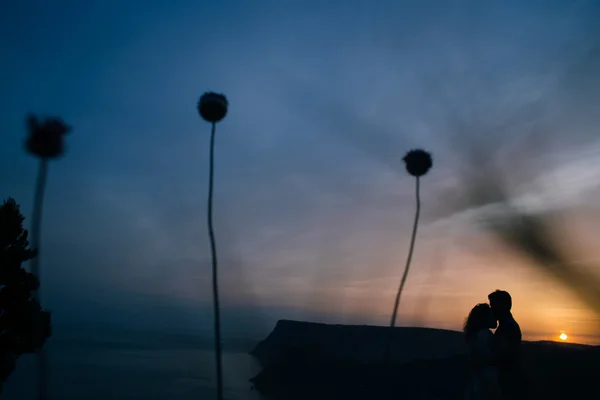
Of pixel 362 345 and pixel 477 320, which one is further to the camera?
pixel 362 345

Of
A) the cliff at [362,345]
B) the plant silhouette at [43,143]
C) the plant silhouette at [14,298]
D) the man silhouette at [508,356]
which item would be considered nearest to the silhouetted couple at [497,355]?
the man silhouette at [508,356]

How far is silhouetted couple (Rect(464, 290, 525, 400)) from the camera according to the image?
7039mm

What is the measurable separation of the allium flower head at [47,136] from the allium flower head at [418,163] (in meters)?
11.9

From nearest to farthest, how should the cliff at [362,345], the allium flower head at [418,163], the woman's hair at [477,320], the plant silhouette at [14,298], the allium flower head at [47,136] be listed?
the woman's hair at [477,320], the allium flower head at [47,136], the allium flower head at [418,163], the plant silhouette at [14,298], the cliff at [362,345]

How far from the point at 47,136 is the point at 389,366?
Result: 146 feet

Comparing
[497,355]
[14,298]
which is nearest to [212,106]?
[497,355]

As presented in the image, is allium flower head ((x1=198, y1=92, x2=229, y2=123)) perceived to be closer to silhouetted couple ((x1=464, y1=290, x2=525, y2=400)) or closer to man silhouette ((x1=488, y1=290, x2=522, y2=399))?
silhouetted couple ((x1=464, y1=290, x2=525, y2=400))

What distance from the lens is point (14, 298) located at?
21.9 meters

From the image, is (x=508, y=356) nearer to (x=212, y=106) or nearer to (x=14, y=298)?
(x=212, y=106)

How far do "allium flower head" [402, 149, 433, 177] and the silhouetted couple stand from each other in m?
12.7

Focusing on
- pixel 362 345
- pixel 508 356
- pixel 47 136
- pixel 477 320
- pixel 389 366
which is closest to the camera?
pixel 508 356

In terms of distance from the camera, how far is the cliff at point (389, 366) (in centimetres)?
2925

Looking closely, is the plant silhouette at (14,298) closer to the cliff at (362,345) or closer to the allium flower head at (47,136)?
the allium flower head at (47,136)

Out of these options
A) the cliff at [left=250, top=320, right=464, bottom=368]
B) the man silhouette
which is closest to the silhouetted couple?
the man silhouette
